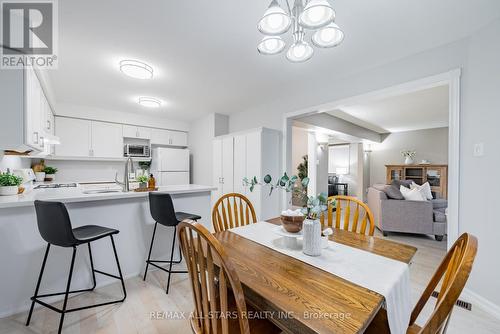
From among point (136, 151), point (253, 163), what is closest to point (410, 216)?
point (253, 163)

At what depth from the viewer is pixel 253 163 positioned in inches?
135

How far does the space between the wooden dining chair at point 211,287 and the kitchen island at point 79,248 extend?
1536 millimetres

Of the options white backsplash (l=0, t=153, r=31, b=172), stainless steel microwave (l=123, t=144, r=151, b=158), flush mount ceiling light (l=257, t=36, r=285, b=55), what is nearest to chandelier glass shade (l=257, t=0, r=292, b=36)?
flush mount ceiling light (l=257, t=36, r=285, b=55)

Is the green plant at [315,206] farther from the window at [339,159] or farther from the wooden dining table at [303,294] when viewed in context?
the window at [339,159]

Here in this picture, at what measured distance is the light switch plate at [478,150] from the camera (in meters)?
1.82

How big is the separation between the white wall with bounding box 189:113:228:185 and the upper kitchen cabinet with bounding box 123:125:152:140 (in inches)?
40.1

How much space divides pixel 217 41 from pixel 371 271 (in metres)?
2.20

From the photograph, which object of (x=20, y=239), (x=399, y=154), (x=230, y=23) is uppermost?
(x=230, y=23)

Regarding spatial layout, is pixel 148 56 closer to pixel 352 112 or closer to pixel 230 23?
pixel 230 23

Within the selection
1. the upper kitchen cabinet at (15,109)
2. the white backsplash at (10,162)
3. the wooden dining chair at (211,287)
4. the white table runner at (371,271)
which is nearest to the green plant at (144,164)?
the white backsplash at (10,162)

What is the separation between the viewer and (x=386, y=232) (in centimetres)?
369

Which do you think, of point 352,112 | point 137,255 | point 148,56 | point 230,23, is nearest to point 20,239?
point 137,255

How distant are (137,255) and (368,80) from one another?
3.34 metres

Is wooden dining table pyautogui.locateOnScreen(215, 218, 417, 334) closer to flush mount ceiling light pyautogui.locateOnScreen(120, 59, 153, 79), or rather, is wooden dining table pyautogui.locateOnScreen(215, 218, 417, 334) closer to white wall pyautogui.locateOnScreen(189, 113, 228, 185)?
flush mount ceiling light pyautogui.locateOnScreen(120, 59, 153, 79)
